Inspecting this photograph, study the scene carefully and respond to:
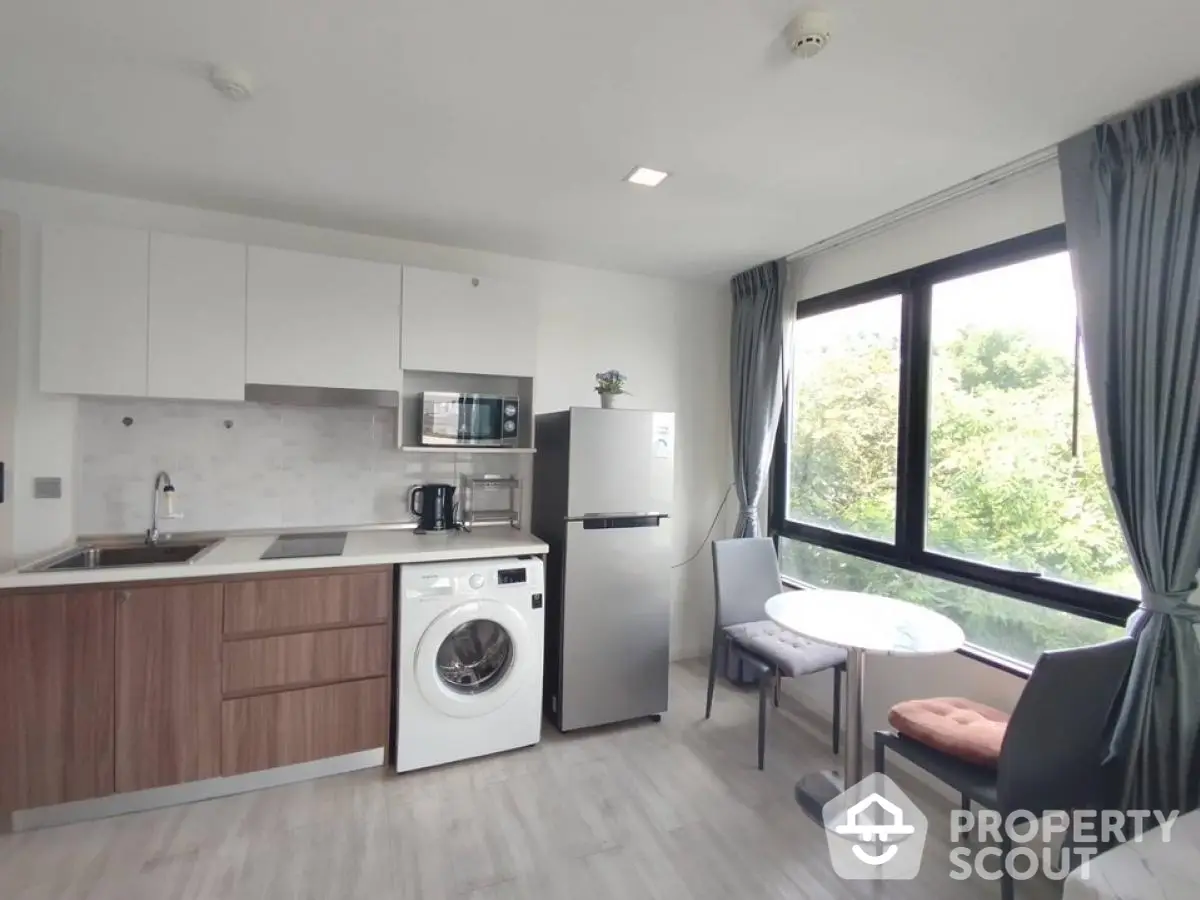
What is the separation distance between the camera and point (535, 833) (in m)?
2.07

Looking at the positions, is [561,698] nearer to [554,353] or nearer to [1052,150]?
[554,353]

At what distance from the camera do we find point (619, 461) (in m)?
2.79

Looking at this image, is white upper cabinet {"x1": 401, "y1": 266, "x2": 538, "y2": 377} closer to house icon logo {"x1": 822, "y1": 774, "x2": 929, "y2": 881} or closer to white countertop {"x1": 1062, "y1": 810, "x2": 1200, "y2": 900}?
house icon logo {"x1": 822, "y1": 774, "x2": 929, "y2": 881}

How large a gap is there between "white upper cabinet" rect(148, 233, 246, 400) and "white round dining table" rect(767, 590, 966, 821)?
8.04ft

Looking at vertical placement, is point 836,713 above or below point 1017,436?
below

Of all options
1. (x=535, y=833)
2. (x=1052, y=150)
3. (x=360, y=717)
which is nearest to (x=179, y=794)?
(x=360, y=717)

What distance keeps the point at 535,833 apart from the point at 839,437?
7.69 feet

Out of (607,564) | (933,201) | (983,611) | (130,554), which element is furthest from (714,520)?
(130,554)

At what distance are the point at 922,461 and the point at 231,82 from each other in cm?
290

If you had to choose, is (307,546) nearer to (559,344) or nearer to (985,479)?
(559,344)

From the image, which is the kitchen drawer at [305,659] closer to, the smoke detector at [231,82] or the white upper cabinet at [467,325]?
the white upper cabinet at [467,325]

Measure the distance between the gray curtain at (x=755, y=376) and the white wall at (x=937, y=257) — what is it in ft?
0.94

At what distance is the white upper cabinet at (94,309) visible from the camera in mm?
2188

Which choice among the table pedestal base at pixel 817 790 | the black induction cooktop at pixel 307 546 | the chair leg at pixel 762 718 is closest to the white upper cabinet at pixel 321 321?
Answer: the black induction cooktop at pixel 307 546
